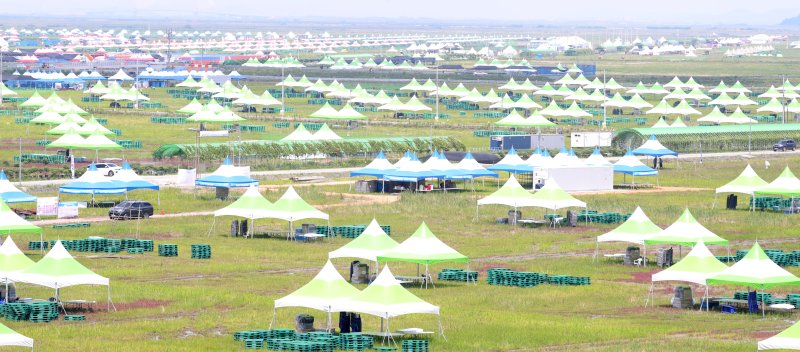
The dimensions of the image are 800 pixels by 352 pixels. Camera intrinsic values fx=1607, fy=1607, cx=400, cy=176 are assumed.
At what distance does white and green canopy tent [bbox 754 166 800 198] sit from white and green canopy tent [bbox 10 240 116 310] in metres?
45.3

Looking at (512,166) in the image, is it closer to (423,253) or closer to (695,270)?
(423,253)

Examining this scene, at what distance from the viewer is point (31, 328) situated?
5006 centimetres

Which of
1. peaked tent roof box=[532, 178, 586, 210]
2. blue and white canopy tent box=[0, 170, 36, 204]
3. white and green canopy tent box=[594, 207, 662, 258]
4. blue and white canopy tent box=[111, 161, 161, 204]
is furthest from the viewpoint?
blue and white canopy tent box=[111, 161, 161, 204]

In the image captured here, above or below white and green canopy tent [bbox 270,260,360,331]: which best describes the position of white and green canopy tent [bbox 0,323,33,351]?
below

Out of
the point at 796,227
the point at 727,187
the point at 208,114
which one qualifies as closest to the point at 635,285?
the point at 796,227

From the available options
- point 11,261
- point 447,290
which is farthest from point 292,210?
point 11,261

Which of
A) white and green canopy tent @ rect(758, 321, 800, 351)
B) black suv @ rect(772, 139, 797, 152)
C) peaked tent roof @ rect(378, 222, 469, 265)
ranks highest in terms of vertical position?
black suv @ rect(772, 139, 797, 152)

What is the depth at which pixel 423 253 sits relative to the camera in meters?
62.7

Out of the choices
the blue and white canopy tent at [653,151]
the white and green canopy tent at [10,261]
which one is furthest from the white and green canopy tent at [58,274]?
the blue and white canopy tent at [653,151]

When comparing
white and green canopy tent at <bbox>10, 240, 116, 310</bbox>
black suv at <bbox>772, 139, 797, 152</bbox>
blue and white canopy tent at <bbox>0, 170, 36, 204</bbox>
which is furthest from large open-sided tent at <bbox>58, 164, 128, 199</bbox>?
black suv at <bbox>772, 139, 797, 152</bbox>

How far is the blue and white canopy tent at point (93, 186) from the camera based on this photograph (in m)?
84.7

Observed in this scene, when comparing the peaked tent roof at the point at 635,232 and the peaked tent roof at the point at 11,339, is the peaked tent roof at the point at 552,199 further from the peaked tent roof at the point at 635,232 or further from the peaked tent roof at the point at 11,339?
the peaked tent roof at the point at 11,339

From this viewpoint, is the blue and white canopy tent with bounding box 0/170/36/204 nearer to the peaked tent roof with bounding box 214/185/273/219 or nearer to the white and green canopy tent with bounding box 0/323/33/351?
the peaked tent roof with bounding box 214/185/273/219

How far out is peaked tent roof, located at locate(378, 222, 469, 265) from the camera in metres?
62.4
